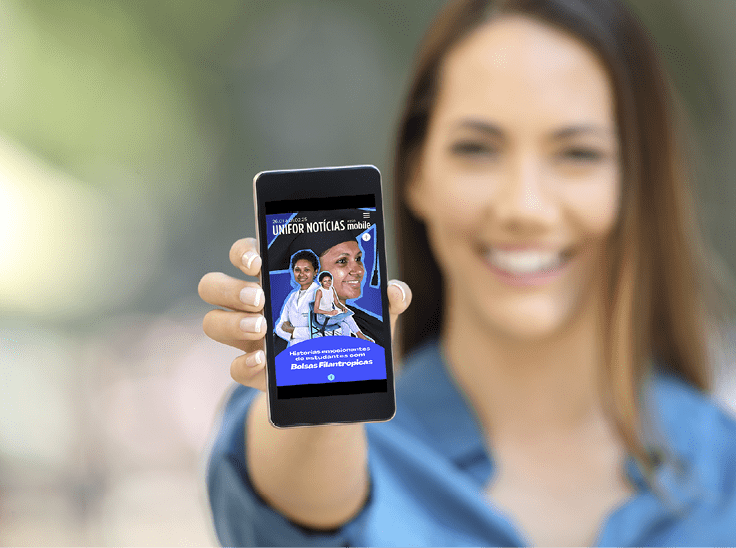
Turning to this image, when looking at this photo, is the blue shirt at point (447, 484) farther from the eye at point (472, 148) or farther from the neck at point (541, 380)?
the eye at point (472, 148)

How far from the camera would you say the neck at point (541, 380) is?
130 cm

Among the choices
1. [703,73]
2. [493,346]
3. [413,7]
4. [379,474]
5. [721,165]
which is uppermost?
[413,7]

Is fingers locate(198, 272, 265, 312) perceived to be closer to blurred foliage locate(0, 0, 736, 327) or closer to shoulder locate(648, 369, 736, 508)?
shoulder locate(648, 369, 736, 508)

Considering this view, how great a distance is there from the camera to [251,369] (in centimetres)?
73

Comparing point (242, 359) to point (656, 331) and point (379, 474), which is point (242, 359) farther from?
point (656, 331)

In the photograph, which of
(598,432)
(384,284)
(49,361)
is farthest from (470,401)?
(49,361)

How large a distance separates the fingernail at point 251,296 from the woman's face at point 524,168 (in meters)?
0.58

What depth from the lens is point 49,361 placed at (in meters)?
2.82

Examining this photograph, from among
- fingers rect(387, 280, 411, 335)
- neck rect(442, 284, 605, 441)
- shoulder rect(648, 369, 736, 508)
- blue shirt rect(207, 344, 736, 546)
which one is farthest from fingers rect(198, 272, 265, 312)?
shoulder rect(648, 369, 736, 508)

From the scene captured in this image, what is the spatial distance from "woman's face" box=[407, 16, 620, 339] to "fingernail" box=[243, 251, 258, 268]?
0.56m

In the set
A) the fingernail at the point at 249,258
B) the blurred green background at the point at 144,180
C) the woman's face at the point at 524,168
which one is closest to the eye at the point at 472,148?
the woman's face at the point at 524,168

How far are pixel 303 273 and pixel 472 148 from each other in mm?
569

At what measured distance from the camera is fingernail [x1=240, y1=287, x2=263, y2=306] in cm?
71

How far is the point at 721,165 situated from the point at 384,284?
192 centimetres
